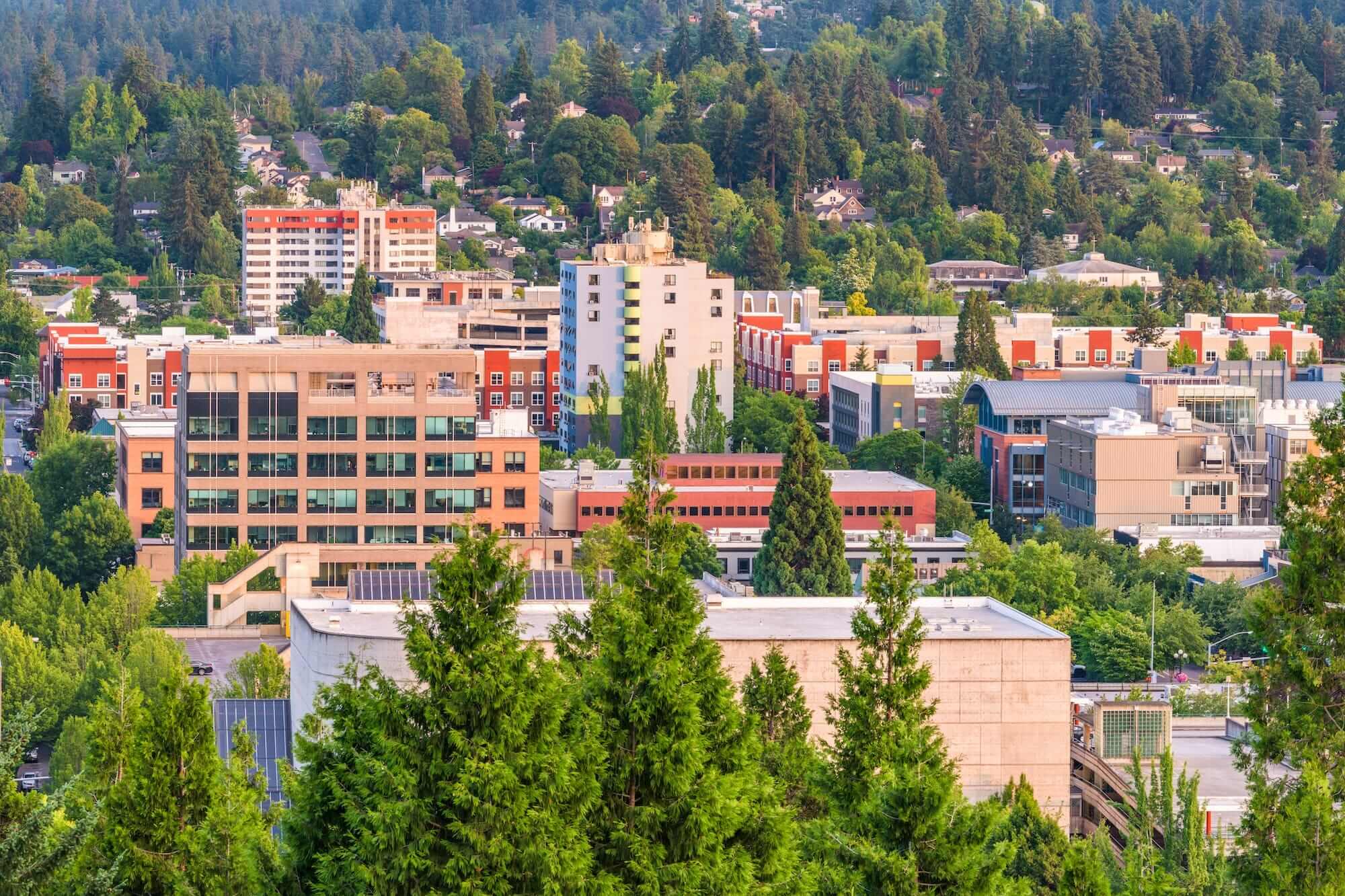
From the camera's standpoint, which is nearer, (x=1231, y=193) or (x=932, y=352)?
(x=932, y=352)

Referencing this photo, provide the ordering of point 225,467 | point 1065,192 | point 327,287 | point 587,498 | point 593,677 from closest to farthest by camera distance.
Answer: point 593,677
point 225,467
point 587,498
point 327,287
point 1065,192

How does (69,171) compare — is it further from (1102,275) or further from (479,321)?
(479,321)

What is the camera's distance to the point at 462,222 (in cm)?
16038

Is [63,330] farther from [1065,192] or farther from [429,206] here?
[1065,192]

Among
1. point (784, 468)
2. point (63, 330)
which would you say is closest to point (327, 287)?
point (63, 330)

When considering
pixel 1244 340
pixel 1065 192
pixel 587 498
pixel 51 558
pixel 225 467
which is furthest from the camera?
pixel 1065 192

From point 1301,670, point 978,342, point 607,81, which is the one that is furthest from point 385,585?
point 607,81

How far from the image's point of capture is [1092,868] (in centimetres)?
2309

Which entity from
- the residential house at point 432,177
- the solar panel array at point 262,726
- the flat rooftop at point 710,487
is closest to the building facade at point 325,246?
the residential house at point 432,177

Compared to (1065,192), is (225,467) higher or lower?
lower

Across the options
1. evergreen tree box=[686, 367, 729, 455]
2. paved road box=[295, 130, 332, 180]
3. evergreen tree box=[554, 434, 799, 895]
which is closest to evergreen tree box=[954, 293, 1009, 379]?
evergreen tree box=[686, 367, 729, 455]

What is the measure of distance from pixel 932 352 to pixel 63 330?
1336 inches

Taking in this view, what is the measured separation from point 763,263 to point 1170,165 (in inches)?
1672

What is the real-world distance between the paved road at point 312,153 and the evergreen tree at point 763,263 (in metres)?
40.9
